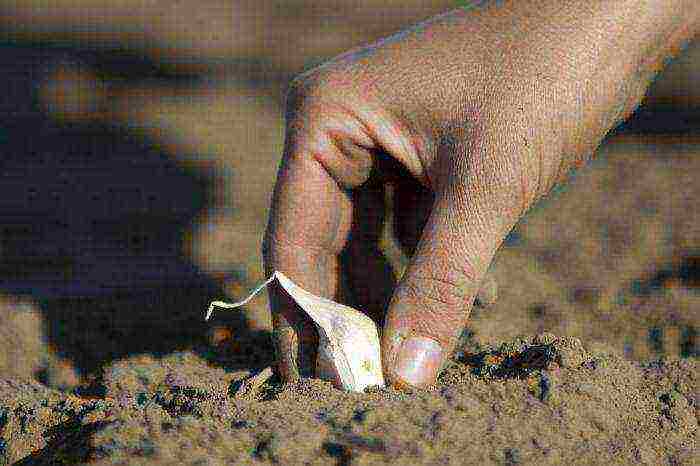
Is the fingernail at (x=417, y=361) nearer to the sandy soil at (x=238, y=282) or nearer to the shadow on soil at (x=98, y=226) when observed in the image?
the sandy soil at (x=238, y=282)

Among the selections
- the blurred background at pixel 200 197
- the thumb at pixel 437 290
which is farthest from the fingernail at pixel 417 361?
the blurred background at pixel 200 197

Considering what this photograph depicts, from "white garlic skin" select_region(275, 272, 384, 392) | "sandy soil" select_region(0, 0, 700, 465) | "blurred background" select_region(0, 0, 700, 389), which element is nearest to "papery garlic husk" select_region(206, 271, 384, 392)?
"white garlic skin" select_region(275, 272, 384, 392)

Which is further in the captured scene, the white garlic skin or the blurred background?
the blurred background

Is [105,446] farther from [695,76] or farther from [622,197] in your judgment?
[695,76]

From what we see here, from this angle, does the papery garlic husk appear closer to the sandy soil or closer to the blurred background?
the sandy soil

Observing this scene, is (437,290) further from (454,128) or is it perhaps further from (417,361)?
(454,128)

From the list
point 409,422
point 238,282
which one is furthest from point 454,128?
point 238,282

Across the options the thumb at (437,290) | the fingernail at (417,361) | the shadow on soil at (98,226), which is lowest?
the shadow on soil at (98,226)
